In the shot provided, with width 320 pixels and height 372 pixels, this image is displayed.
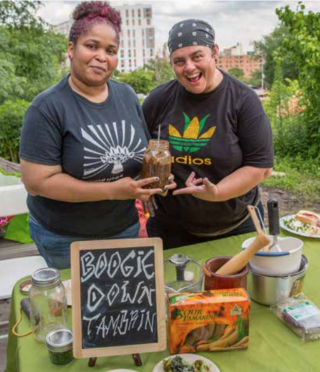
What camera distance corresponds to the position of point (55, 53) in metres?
11.4

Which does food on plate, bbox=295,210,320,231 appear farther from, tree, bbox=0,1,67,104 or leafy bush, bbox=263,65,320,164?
tree, bbox=0,1,67,104

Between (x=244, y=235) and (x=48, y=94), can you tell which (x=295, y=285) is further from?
(x=48, y=94)

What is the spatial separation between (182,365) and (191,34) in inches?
48.1

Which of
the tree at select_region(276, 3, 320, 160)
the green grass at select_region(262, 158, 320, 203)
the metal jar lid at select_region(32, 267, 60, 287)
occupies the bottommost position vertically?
the green grass at select_region(262, 158, 320, 203)

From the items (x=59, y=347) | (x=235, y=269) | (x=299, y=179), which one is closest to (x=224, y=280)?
(x=235, y=269)

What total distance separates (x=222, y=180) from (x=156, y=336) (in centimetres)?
78

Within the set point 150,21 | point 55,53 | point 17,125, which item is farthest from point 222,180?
point 150,21

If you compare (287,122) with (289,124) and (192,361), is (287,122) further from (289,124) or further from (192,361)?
(192,361)

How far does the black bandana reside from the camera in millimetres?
1584

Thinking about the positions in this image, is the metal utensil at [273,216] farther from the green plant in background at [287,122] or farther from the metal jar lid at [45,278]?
the green plant in background at [287,122]

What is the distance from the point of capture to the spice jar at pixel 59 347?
107cm

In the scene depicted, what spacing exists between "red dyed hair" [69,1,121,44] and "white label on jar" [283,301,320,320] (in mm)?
1189

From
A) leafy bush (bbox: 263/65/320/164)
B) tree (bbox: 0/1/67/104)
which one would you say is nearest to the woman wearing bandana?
leafy bush (bbox: 263/65/320/164)

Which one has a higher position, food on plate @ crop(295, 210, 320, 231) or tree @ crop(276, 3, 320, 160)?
tree @ crop(276, 3, 320, 160)
